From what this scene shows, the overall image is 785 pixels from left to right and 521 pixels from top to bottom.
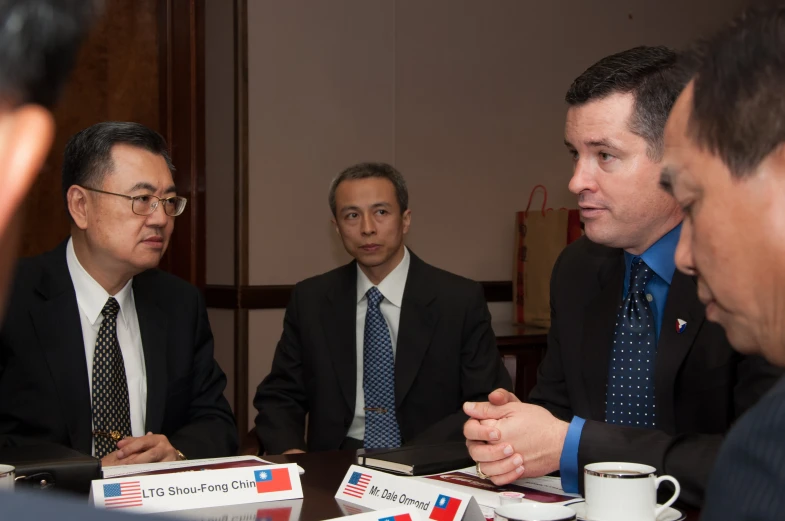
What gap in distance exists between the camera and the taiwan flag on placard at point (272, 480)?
5.49 feet

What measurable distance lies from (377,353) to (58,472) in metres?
1.69

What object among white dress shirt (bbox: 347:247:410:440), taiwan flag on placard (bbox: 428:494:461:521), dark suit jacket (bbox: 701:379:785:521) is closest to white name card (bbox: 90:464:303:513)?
taiwan flag on placard (bbox: 428:494:461:521)

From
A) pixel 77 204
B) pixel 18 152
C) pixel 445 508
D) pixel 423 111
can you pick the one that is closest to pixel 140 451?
pixel 77 204

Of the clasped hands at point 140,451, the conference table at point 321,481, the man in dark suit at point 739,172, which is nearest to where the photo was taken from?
the man in dark suit at point 739,172

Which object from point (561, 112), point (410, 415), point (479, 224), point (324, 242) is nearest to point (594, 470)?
point (410, 415)

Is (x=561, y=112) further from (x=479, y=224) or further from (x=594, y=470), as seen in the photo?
(x=594, y=470)

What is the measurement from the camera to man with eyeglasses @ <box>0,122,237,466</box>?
255 cm

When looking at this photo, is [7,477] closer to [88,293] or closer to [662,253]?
[88,293]

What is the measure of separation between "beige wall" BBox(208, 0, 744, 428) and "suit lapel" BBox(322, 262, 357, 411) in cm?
177

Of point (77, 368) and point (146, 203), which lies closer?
point (77, 368)

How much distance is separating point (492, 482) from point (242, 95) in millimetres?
3633

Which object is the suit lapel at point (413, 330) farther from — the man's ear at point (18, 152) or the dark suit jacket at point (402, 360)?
the man's ear at point (18, 152)

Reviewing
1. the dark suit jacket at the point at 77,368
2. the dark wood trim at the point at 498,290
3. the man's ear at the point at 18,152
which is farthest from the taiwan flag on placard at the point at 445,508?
the dark wood trim at the point at 498,290

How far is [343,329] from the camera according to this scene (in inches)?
128
